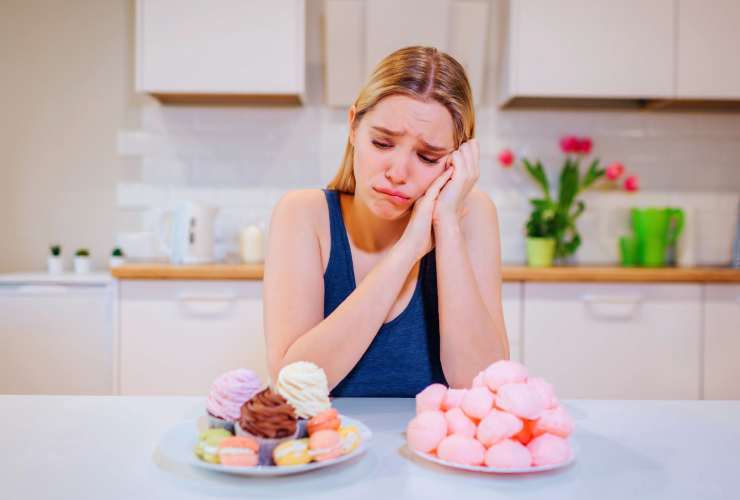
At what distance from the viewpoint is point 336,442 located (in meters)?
0.67

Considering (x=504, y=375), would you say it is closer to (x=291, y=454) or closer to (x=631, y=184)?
(x=291, y=454)

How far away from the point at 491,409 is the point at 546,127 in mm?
2538

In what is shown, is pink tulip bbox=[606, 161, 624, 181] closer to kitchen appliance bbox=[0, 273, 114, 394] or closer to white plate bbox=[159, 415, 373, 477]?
kitchen appliance bbox=[0, 273, 114, 394]

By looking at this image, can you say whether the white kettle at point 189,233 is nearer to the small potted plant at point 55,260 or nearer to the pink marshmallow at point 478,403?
the small potted plant at point 55,260

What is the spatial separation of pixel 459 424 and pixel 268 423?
0.65 ft

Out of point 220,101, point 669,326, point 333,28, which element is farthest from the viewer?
point 220,101

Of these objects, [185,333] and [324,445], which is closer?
[324,445]

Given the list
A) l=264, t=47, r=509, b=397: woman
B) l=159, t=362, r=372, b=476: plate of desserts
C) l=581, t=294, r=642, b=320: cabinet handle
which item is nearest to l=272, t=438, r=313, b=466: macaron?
l=159, t=362, r=372, b=476: plate of desserts

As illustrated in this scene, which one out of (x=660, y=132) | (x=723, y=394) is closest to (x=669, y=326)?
(x=723, y=394)

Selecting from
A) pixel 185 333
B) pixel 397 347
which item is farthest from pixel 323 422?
pixel 185 333

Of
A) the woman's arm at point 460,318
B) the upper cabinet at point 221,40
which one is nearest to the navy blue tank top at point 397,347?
the woman's arm at point 460,318

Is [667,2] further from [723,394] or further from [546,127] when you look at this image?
[723,394]

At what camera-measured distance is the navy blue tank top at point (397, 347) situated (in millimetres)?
1341

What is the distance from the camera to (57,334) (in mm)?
2568
